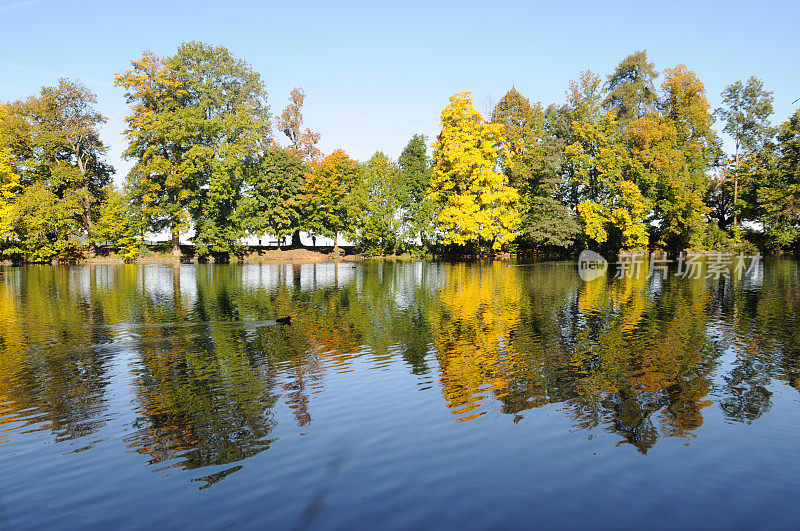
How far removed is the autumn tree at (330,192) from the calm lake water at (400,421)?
52732 mm

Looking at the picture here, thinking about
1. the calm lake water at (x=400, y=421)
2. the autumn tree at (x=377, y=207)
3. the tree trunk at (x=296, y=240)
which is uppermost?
the autumn tree at (x=377, y=207)

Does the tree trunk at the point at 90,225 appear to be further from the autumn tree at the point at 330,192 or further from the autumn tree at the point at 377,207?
the autumn tree at the point at 377,207

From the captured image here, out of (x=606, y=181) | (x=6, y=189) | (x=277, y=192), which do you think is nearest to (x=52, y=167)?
(x=6, y=189)

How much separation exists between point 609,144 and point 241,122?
47158 mm

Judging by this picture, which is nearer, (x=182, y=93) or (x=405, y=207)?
(x=182, y=93)

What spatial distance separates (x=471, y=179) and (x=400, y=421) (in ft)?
178

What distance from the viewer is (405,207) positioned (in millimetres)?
73500

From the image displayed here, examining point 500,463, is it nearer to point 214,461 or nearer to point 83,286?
point 214,461

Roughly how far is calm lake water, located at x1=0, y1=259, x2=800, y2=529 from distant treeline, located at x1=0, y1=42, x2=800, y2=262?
43.6m

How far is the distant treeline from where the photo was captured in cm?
6297

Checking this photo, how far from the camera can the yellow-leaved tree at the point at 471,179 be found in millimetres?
61719

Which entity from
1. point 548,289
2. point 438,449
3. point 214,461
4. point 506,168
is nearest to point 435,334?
point 438,449

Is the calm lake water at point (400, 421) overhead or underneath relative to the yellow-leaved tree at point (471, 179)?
underneath

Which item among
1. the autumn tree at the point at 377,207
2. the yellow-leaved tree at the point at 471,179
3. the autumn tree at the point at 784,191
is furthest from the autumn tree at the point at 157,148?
the autumn tree at the point at 784,191
